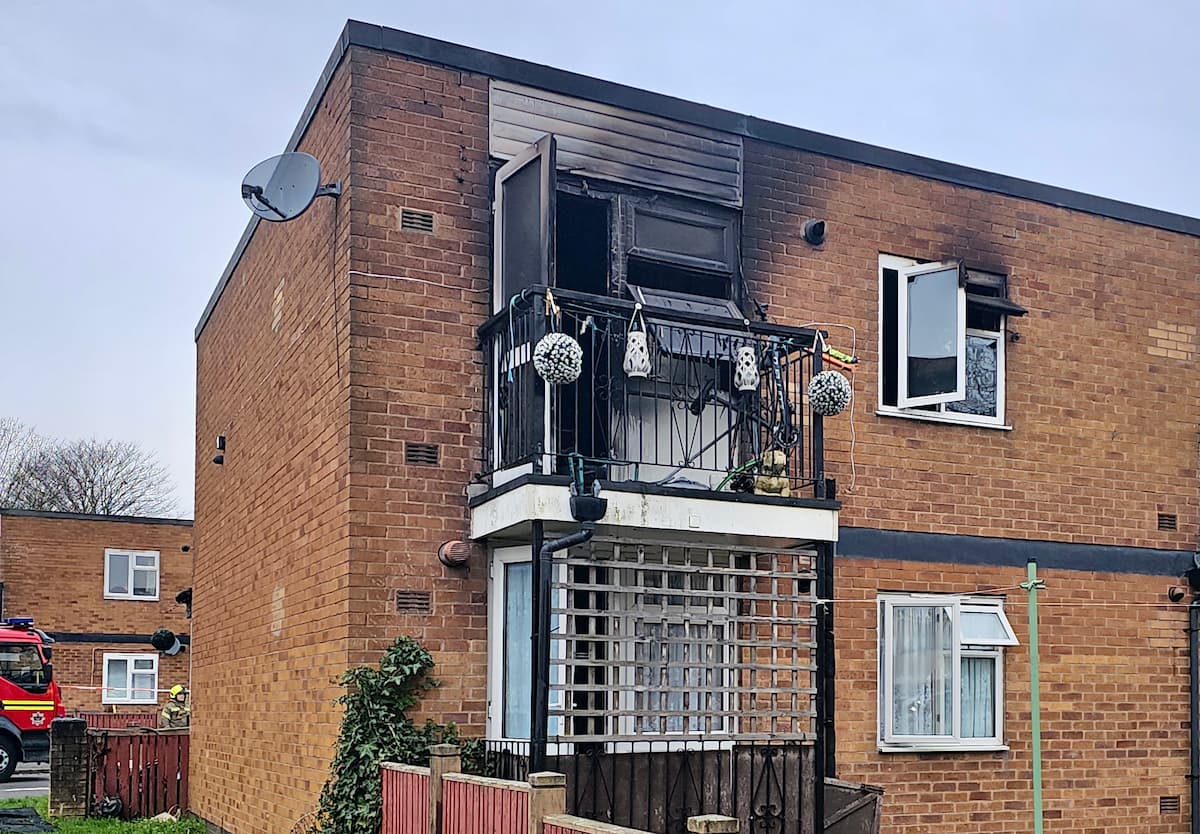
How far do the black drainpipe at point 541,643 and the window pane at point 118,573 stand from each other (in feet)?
88.7

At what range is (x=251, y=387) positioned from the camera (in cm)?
1344

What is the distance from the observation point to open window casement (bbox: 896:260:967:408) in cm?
1112

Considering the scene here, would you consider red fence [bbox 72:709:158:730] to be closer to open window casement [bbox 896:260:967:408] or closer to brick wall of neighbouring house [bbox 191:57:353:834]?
brick wall of neighbouring house [bbox 191:57:353:834]

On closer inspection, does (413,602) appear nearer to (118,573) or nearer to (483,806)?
(483,806)

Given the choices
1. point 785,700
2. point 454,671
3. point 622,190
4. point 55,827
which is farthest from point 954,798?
point 55,827

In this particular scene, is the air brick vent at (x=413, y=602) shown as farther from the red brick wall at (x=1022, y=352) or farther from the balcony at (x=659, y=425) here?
the red brick wall at (x=1022, y=352)

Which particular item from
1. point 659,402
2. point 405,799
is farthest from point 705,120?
point 405,799

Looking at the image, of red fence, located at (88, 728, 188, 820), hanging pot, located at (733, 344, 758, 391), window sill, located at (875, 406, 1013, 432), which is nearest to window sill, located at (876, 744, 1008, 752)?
window sill, located at (875, 406, 1013, 432)

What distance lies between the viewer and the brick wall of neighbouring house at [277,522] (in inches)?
394

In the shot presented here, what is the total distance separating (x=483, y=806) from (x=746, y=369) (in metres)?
3.62

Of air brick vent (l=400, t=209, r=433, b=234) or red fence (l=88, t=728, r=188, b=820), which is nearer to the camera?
air brick vent (l=400, t=209, r=433, b=234)

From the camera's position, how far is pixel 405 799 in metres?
8.63

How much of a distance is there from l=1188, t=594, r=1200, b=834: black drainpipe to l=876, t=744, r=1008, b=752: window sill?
2036mm

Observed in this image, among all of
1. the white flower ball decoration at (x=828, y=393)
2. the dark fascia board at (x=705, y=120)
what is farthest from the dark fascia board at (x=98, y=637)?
the white flower ball decoration at (x=828, y=393)
